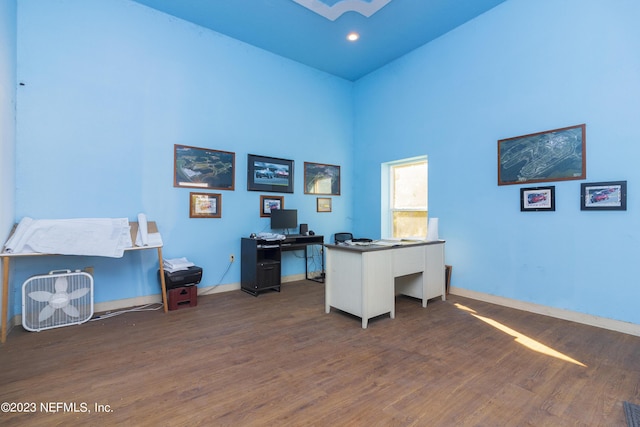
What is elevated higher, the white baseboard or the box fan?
the box fan

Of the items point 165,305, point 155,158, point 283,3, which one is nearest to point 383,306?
point 165,305

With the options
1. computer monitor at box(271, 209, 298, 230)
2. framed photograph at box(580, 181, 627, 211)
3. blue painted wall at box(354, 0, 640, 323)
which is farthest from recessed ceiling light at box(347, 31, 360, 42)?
framed photograph at box(580, 181, 627, 211)

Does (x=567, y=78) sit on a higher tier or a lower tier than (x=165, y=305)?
higher

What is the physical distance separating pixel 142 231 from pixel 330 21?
388 cm

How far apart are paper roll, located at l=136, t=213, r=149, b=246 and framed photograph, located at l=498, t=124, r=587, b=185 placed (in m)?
4.62

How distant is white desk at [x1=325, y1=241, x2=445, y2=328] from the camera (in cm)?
308

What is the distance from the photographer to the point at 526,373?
2164mm

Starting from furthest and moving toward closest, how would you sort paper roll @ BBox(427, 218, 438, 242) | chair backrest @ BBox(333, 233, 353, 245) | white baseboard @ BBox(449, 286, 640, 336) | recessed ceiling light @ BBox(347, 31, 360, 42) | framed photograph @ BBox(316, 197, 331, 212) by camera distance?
framed photograph @ BBox(316, 197, 331, 212) → chair backrest @ BBox(333, 233, 353, 245) → recessed ceiling light @ BBox(347, 31, 360, 42) → paper roll @ BBox(427, 218, 438, 242) → white baseboard @ BBox(449, 286, 640, 336)

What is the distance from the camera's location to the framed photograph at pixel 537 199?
3385 millimetres

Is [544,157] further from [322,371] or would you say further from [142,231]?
[142,231]

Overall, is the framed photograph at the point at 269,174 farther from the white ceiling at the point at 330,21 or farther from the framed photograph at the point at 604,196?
the framed photograph at the point at 604,196

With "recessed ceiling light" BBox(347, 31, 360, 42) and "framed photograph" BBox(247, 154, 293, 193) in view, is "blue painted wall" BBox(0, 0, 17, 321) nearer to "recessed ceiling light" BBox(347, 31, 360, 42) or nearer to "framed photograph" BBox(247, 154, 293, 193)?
"framed photograph" BBox(247, 154, 293, 193)

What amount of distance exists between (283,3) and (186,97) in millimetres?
1870

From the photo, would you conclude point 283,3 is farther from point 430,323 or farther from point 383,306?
point 430,323
